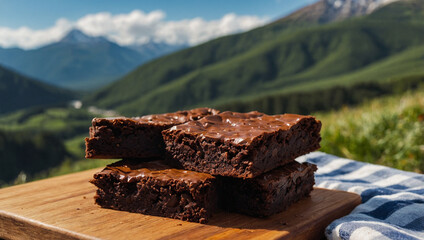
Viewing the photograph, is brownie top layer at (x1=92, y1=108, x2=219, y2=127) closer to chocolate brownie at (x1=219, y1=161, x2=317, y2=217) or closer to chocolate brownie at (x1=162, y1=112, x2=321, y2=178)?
chocolate brownie at (x1=162, y1=112, x2=321, y2=178)

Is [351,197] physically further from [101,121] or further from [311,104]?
[311,104]

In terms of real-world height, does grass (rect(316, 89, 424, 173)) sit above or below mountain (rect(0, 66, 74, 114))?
below

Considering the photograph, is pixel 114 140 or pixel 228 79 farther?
pixel 228 79

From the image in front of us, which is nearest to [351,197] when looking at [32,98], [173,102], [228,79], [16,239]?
[16,239]

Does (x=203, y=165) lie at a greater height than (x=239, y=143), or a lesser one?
lesser

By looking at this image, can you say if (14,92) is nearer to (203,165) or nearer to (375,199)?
(203,165)

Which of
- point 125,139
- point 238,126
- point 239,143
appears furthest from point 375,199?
point 125,139

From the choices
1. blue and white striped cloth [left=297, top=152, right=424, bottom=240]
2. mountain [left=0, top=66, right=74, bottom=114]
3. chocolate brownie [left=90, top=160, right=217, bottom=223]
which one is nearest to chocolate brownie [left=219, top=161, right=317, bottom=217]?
chocolate brownie [left=90, top=160, right=217, bottom=223]
